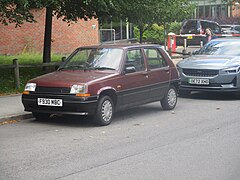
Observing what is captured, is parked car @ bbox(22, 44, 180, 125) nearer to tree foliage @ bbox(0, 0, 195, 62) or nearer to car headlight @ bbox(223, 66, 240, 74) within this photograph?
car headlight @ bbox(223, 66, 240, 74)

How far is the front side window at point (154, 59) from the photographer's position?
11.1 meters

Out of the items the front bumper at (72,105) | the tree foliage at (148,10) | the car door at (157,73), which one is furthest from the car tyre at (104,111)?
the tree foliage at (148,10)

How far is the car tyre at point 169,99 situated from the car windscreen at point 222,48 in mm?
3287

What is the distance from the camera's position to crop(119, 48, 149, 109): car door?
10109mm

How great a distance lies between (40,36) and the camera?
28.5m

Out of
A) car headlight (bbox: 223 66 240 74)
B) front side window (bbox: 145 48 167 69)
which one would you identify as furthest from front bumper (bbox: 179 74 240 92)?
front side window (bbox: 145 48 167 69)

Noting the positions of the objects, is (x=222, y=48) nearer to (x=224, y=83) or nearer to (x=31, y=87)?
(x=224, y=83)

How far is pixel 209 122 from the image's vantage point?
9.98 m

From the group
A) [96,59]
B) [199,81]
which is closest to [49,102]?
[96,59]

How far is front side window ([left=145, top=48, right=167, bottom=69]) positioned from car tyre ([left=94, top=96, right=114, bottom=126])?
5.92 feet

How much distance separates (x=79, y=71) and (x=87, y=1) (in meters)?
5.21

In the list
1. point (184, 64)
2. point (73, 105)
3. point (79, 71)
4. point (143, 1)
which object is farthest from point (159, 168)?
point (143, 1)

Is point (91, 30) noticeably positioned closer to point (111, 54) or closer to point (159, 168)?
point (111, 54)

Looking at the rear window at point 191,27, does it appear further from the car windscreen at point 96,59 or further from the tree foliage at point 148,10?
the car windscreen at point 96,59
